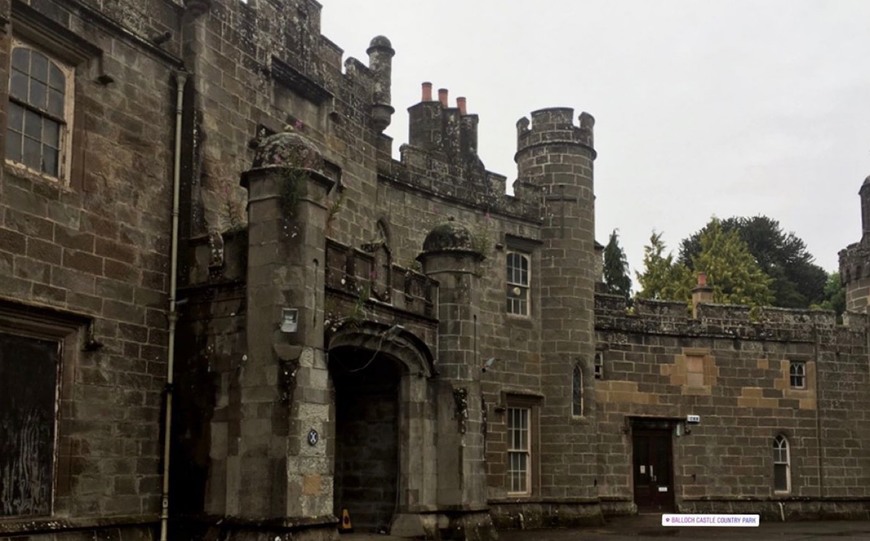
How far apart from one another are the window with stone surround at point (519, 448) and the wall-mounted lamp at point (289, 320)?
10864mm

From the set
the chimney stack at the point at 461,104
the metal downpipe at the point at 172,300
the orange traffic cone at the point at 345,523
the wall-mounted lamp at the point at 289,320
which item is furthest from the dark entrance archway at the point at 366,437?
the chimney stack at the point at 461,104

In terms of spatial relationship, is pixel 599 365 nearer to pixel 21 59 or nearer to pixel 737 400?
pixel 737 400

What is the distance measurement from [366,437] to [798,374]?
15.3 meters

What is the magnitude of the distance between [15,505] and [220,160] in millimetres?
5904

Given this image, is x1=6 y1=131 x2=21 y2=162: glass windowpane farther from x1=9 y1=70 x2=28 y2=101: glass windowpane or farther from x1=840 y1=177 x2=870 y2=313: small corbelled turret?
x1=840 y1=177 x2=870 y2=313: small corbelled turret

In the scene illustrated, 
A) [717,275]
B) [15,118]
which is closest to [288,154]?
[15,118]

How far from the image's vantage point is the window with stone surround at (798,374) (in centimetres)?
2770

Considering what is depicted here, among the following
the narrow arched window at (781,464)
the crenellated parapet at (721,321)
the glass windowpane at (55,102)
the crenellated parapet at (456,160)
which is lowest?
the narrow arched window at (781,464)

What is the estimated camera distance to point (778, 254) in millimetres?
51844

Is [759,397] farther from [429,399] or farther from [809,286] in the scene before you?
[809,286]

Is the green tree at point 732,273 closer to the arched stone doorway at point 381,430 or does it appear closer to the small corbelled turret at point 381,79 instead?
the small corbelled turret at point 381,79

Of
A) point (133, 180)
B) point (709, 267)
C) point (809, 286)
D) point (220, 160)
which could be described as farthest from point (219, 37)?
point (809, 286)

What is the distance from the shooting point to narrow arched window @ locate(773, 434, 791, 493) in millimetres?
27156

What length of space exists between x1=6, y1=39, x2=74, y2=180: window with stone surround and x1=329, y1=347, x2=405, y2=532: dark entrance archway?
18.2 ft
